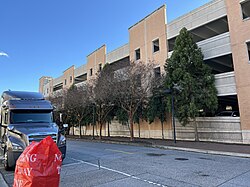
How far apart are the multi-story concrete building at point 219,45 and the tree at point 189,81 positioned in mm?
1042

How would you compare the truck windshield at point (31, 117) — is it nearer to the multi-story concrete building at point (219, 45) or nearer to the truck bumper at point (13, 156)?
the truck bumper at point (13, 156)

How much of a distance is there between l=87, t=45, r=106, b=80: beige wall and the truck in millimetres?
23879

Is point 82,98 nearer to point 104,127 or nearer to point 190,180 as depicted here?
point 104,127

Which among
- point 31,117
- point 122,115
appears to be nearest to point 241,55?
point 122,115

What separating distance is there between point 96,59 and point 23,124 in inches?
1074

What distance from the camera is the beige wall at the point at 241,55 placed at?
605 inches

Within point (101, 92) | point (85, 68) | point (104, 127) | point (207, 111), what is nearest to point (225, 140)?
point (207, 111)

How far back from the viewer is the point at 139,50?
1037 inches

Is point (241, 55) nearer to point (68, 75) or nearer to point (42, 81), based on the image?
point (68, 75)

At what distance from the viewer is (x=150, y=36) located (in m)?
24.3

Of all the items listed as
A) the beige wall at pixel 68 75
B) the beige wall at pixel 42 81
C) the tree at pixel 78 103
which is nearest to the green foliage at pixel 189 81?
the tree at pixel 78 103

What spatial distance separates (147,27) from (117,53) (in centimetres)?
678

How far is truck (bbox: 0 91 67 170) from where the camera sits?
8070 millimetres

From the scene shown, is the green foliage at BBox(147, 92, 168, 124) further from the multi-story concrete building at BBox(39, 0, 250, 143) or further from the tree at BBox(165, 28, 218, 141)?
the tree at BBox(165, 28, 218, 141)
